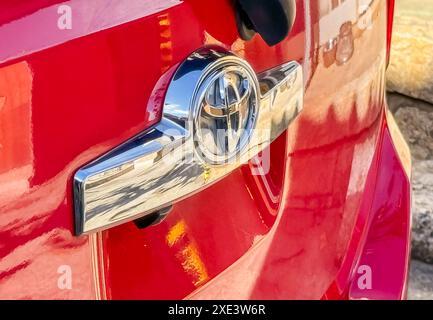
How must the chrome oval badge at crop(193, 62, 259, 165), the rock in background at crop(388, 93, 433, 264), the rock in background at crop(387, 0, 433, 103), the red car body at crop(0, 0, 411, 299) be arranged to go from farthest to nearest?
the rock in background at crop(387, 0, 433, 103)
the rock in background at crop(388, 93, 433, 264)
the chrome oval badge at crop(193, 62, 259, 165)
the red car body at crop(0, 0, 411, 299)

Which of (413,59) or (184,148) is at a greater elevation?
(184,148)

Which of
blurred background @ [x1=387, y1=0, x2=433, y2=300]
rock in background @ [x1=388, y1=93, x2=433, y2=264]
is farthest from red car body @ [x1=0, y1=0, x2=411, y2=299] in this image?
blurred background @ [x1=387, y1=0, x2=433, y2=300]

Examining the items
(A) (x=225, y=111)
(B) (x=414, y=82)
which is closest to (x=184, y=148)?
(A) (x=225, y=111)

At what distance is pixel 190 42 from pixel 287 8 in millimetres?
177

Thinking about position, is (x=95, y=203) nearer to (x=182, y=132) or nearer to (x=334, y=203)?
(x=182, y=132)

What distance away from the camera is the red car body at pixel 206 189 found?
3.23 feet

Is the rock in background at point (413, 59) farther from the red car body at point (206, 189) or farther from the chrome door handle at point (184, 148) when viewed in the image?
the chrome door handle at point (184, 148)

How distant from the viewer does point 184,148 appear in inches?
43.4

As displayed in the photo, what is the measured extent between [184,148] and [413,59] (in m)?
2.63

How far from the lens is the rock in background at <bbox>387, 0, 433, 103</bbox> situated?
139 inches

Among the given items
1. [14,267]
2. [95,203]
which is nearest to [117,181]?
[95,203]

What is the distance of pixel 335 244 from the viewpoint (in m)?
1.65

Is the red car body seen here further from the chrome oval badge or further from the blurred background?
the blurred background

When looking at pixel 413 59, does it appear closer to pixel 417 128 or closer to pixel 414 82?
pixel 414 82
